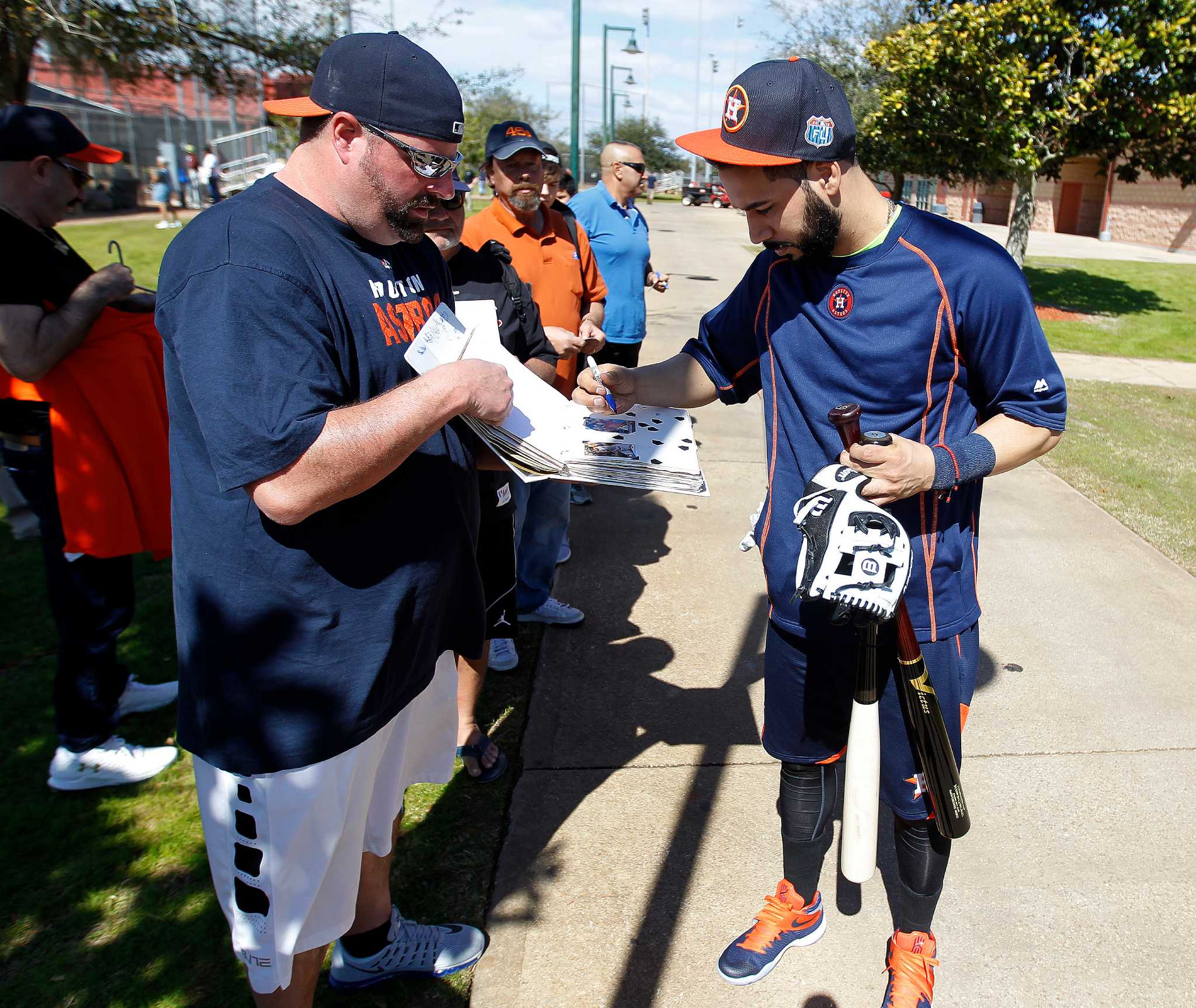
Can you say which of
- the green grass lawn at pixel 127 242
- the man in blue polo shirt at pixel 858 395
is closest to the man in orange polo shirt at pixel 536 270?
the man in blue polo shirt at pixel 858 395

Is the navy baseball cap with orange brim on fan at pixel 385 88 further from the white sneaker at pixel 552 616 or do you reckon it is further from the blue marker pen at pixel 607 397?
the white sneaker at pixel 552 616

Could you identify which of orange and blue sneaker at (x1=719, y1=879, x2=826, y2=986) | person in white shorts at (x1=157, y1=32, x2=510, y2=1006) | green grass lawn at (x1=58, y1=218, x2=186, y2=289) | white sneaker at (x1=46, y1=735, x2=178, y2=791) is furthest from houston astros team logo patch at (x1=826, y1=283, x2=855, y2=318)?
green grass lawn at (x1=58, y1=218, x2=186, y2=289)

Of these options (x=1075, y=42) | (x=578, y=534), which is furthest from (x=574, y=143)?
(x=578, y=534)

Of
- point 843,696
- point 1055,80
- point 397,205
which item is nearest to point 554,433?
point 397,205

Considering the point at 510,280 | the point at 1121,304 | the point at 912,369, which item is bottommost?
the point at 1121,304

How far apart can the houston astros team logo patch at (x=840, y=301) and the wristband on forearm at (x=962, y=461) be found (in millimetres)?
378

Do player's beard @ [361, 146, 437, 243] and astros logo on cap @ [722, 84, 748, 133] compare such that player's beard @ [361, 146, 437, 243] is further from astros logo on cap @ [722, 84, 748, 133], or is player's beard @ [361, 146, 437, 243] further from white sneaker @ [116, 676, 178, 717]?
white sneaker @ [116, 676, 178, 717]

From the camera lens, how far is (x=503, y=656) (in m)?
4.02

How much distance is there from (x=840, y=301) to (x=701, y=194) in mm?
48944

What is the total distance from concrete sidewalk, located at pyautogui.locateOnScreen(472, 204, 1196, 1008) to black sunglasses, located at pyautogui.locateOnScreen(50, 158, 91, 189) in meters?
2.51

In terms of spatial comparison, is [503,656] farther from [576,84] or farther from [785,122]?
[576,84]

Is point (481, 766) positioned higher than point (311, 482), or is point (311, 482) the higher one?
point (311, 482)

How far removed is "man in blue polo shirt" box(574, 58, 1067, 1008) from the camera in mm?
2002

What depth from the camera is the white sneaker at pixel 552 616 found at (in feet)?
14.4
